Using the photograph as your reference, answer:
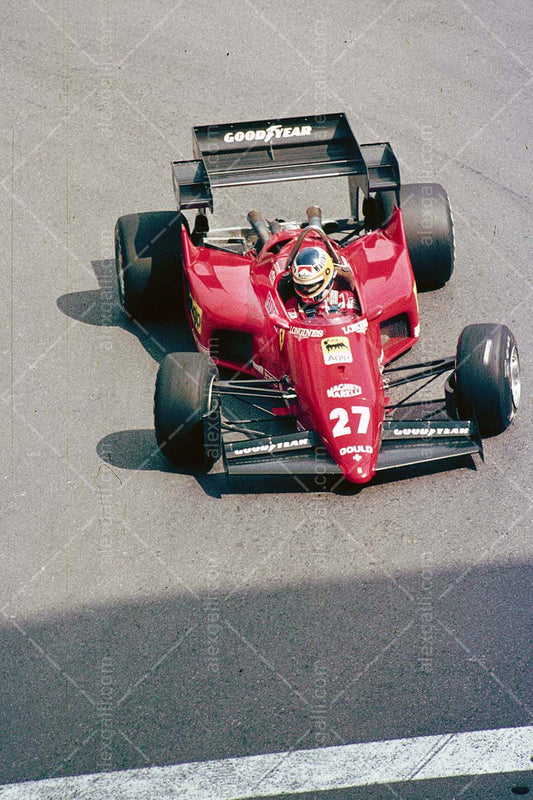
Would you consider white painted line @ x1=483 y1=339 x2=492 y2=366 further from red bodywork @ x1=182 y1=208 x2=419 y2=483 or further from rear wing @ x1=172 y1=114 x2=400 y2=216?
rear wing @ x1=172 y1=114 x2=400 y2=216

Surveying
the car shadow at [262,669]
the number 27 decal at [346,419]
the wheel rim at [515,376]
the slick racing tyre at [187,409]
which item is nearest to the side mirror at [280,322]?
the slick racing tyre at [187,409]

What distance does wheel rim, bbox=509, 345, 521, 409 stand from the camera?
8.74 meters

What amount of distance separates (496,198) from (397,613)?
5770 mm

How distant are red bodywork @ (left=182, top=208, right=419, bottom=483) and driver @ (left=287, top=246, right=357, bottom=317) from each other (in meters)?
0.07

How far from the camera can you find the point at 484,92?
13.6 m

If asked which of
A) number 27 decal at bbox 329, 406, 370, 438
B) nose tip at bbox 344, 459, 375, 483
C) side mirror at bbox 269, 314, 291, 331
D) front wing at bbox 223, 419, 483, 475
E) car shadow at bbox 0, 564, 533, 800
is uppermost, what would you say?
side mirror at bbox 269, 314, 291, 331

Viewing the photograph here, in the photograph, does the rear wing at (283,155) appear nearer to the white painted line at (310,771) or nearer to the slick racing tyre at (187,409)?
the slick racing tyre at (187,409)

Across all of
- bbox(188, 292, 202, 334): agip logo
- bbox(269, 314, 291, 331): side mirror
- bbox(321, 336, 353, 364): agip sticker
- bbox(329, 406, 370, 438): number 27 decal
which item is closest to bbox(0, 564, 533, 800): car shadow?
bbox(329, 406, 370, 438): number 27 decal

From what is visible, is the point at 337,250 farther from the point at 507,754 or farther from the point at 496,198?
the point at 507,754

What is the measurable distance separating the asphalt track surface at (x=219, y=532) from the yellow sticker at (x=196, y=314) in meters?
0.54

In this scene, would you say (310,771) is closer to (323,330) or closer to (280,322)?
(323,330)

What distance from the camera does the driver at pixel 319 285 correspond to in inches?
341

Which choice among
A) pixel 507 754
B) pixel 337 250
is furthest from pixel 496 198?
pixel 507 754

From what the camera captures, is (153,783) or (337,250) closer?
(153,783)
